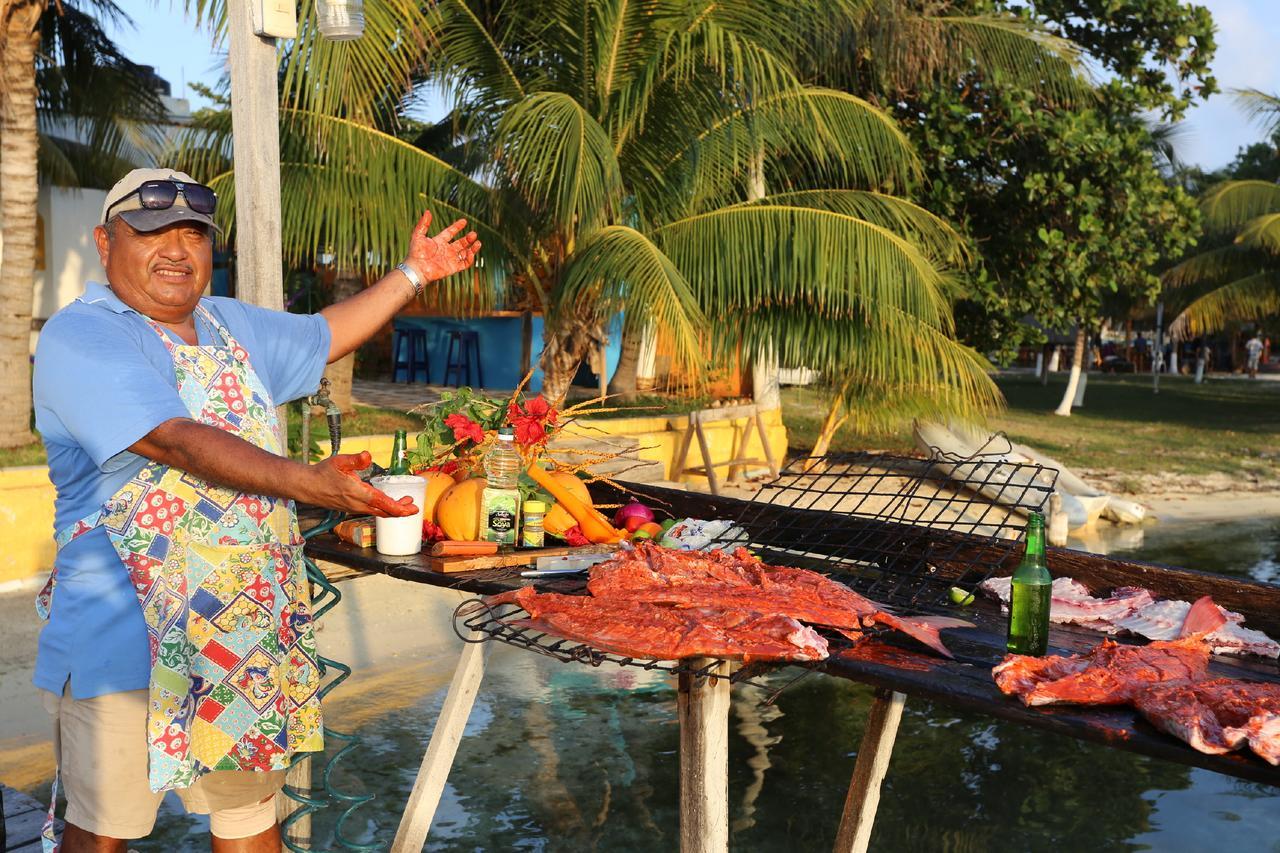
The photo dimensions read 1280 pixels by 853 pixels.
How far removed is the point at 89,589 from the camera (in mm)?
2721

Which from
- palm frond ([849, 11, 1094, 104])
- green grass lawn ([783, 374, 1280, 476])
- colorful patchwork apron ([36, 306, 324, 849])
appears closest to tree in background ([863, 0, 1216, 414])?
palm frond ([849, 11, 1094, 104])

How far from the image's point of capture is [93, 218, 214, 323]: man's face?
2.81 m

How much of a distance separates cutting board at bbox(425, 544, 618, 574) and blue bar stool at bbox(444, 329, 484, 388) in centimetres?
1557

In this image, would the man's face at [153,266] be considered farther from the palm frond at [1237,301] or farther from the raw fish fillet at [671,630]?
the palm frond at [1237,301]

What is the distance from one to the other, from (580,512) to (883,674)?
66.6 inches

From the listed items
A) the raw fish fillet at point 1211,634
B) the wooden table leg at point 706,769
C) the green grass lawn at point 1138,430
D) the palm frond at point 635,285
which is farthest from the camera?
the green grass lawn at point 1138,430

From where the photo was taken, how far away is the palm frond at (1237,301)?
23.5 meters

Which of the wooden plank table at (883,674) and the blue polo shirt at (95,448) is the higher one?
→ the blue polo shirt at (95,448)

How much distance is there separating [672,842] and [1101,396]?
92.5 feet

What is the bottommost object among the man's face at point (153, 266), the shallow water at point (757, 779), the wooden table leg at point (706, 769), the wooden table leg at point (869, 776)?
the shallow water at point (757, 779)

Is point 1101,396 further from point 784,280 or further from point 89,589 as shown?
point 89,589

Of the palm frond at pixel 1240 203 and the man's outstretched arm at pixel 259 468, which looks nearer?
the man's outstretched arm at pixel 259 468

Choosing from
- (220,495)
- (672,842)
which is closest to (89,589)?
(220,495)

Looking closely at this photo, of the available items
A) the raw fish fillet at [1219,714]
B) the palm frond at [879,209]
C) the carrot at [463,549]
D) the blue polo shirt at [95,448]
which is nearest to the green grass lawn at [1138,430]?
the palm frond at [879,209]
